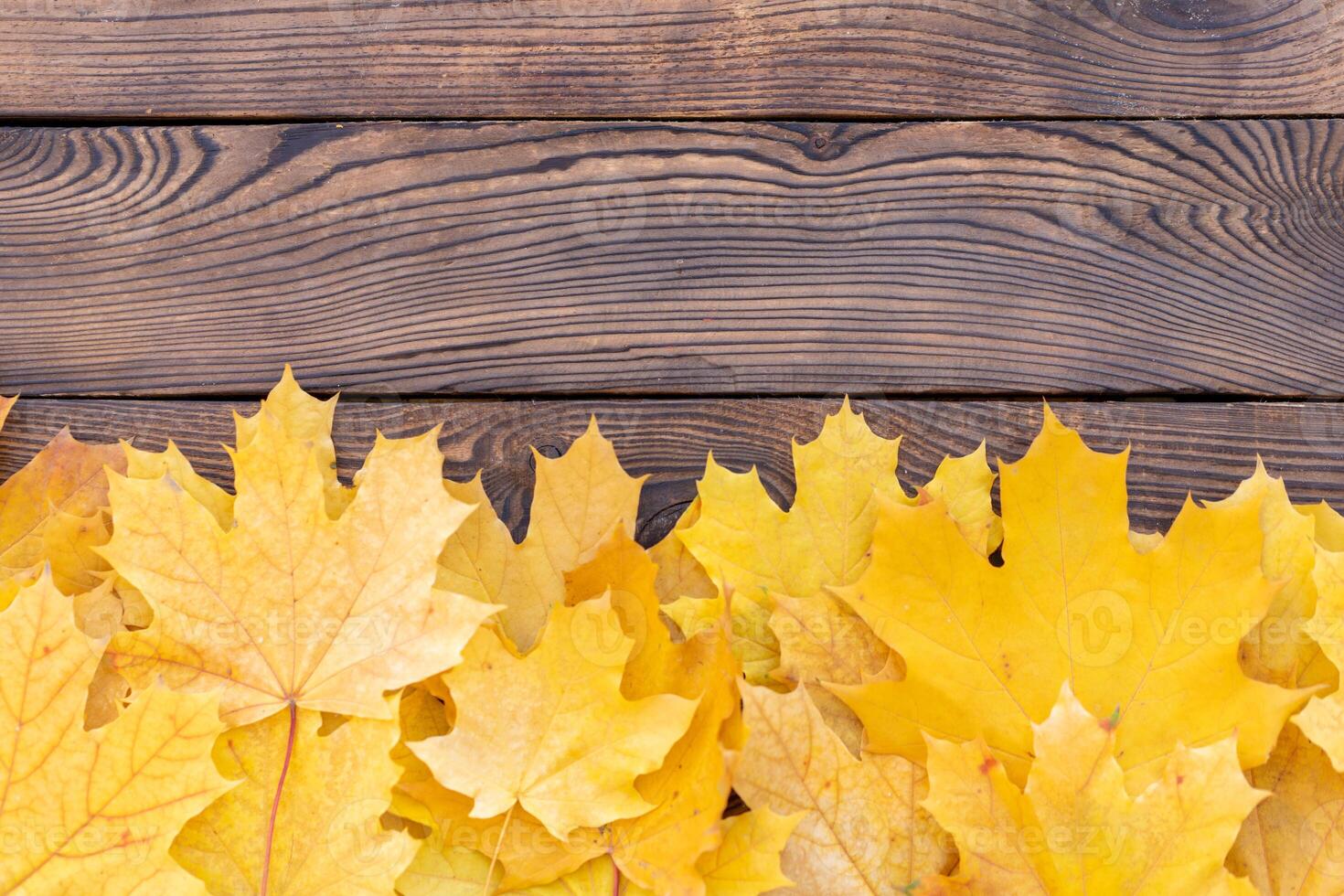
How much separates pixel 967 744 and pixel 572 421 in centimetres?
50

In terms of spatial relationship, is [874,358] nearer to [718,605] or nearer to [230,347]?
[718,605]

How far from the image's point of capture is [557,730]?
0.71 meters

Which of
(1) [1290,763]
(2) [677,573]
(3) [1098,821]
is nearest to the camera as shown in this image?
(3) [1098,821]

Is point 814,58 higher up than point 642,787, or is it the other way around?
point 814,58

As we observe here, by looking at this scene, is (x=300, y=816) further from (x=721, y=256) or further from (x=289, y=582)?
(x=721, y=256)

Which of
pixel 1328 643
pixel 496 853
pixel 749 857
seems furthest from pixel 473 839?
pixel 1328 643

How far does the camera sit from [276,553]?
29.6 inches

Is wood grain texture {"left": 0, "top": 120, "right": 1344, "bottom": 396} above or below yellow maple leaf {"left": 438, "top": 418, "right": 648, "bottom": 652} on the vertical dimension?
above

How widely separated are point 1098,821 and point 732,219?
654 mm

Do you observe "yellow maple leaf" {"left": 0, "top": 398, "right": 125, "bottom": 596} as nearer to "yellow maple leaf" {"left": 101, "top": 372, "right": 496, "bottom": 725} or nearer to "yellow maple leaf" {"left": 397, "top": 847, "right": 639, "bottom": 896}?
"yellow maple leaf" {"left": 101, "top": 372, "right": 496, "bottom": 725}

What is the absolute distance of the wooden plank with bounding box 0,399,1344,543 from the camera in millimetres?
930

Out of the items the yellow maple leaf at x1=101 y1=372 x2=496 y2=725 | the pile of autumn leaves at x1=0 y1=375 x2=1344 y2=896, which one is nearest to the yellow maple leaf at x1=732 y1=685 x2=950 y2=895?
the pile of autumn leaves at x1=0 y1=375 x2=1344 y2=896

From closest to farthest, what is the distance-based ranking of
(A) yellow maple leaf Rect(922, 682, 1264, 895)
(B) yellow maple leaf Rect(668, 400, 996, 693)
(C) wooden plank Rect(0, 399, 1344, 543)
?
1. (A) yellow maple leaf Rect(922, 682, 1264, 895)
2. (B) yellow maple leaf Rect(668, 400, 996, 693)
3. (C) wooden plank Rect(0, 399, 1344, 543)

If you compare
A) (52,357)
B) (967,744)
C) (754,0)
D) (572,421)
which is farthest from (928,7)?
(52,357)
